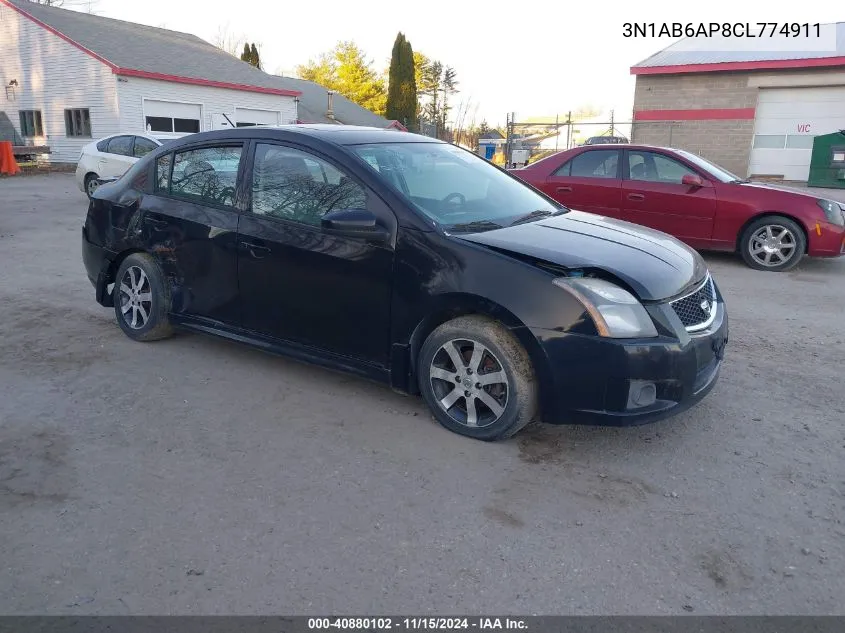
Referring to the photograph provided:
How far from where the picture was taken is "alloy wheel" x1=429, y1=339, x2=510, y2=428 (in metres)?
3.74

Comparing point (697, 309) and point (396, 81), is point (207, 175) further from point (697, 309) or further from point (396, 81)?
point (396, 81)

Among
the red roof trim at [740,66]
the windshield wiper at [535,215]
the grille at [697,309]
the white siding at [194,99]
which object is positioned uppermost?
the red roof trim at [740,66]

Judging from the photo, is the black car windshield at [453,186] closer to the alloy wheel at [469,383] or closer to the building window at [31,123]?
the alloy wheel at [469,383]

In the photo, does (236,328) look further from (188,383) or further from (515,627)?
(515,627)

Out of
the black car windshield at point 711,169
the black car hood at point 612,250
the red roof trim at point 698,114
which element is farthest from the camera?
the red roof trim at point 698,114

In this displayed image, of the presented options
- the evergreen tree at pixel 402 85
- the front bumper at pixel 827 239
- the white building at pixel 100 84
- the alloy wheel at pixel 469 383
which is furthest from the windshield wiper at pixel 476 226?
the evergreen tree at pixel 402 85

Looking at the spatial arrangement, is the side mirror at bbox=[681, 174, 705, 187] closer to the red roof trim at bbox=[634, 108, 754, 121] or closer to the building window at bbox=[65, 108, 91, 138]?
the red roof trim at bbox=[634, 108, 754, 121]

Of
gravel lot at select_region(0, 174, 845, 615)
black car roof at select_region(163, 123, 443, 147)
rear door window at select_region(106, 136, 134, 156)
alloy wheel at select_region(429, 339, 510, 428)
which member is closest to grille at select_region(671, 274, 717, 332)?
gravel lot at select_region(0, 174, 845, 615)

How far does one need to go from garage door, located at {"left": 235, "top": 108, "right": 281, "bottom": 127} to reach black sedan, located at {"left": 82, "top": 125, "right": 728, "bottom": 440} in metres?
26.0

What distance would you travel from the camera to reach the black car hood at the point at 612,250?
143 inches

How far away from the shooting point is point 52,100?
2767 centimetres

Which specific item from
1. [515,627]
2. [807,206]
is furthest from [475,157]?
[807,206]

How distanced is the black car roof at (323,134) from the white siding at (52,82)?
2317cm

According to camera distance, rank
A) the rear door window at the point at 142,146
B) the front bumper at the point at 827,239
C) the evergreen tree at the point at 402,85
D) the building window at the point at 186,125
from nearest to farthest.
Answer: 1. the front bumper at the point at 827,239
2. the rear door window at the point at 142,146
3. the building window at the point at 186,125
4. the evergreen tree at the point at 402,85
